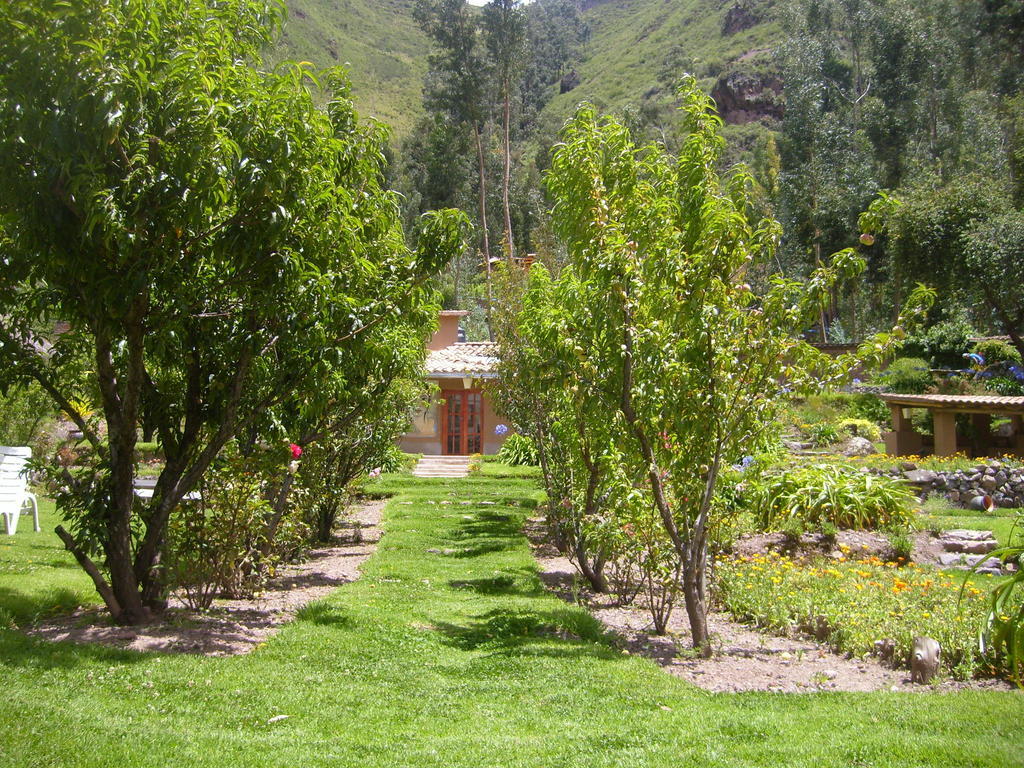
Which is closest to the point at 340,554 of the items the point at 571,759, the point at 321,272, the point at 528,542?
the point at 528,542

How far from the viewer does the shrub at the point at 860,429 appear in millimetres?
21516

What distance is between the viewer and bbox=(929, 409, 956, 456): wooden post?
689 inches

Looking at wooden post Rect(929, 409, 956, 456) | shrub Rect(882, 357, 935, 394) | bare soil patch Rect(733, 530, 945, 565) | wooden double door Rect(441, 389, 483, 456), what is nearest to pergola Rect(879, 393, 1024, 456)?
wooden post Rect(929, 409, 956, 456)

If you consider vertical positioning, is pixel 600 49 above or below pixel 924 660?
above

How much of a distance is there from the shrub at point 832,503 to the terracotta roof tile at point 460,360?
1278 cm

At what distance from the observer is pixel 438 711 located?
502 cm

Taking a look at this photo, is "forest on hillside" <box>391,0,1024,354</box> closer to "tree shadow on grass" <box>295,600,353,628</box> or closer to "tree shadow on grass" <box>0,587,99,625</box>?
"tree shadow on grass" <box>295,600,353,628</box>

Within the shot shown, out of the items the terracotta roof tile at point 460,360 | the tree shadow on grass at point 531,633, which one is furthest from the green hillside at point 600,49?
the tree shadow on grass at point 531,633

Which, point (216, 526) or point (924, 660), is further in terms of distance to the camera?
point (216, 526)

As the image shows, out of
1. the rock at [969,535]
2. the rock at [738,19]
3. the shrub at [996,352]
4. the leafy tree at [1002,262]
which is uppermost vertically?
the rock at [738,19]

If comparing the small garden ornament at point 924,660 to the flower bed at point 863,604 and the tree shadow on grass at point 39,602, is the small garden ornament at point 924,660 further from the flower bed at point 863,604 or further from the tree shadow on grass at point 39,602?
the tree shadow on grass at point 39,602

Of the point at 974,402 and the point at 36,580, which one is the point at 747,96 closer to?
the point at 974,402

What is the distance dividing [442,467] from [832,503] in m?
13.8

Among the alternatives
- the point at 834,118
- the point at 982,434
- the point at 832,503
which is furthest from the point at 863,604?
the point at 834,118
